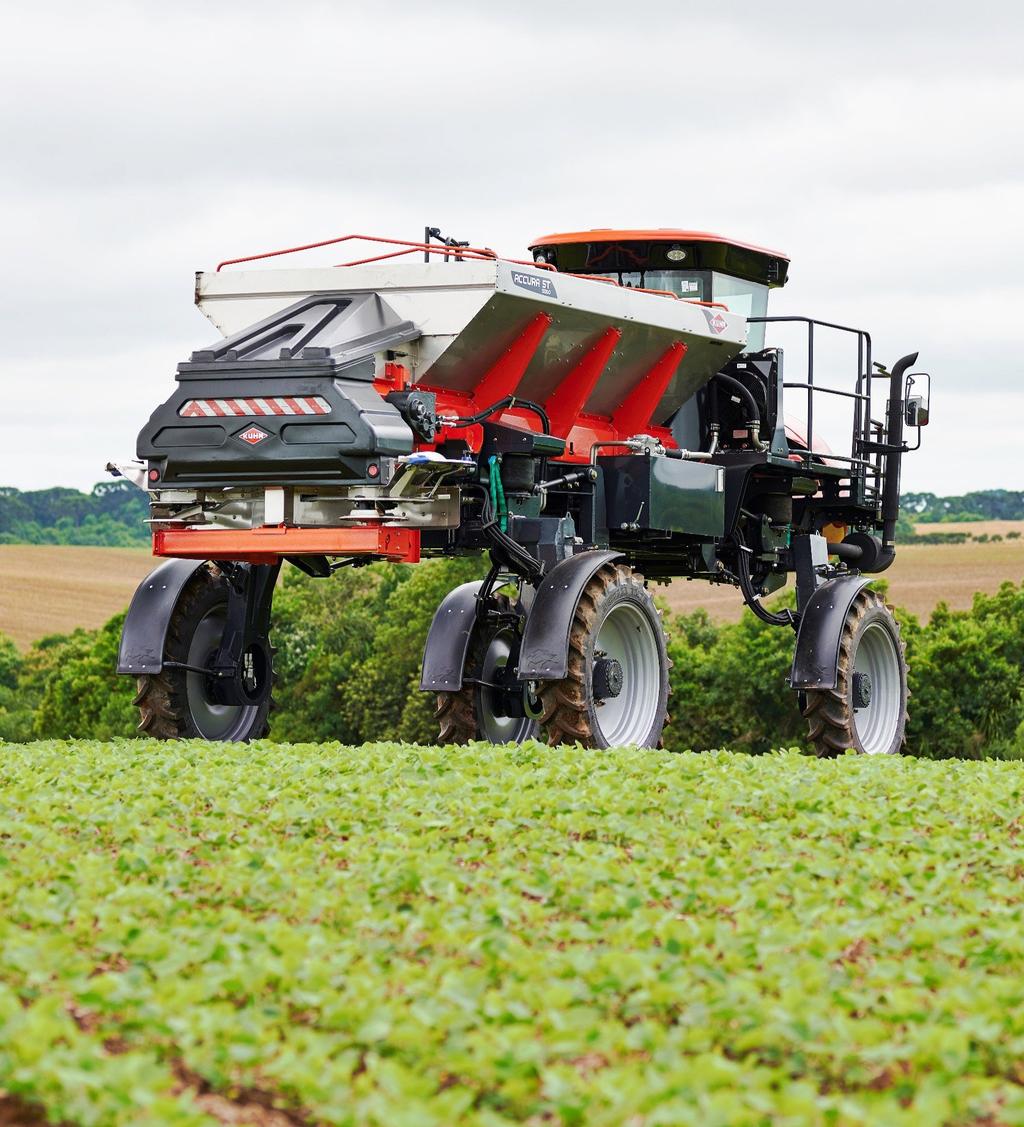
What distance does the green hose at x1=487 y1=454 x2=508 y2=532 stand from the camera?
13938mm

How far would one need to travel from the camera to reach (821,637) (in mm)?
16078

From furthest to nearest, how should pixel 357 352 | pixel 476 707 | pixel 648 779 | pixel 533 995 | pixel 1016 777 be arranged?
pixel 476 707 → pixel 357 352 → pixel 1016 777 → pixel 648 779 → pixel 533 995

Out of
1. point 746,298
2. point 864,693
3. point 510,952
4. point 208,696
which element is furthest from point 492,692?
point 510,952

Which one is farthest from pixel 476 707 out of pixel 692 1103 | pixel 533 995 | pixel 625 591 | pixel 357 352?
pixel 692 1103

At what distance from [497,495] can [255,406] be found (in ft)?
6.45

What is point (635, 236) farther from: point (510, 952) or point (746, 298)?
point (510, 952)

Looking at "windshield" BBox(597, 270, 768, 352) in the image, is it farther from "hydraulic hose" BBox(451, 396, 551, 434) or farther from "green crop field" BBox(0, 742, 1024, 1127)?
"green crop field" BBox(0, 742, 1024, 1127)

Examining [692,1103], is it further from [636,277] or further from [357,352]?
[636,277]

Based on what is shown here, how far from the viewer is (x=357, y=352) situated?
1328 centimetres

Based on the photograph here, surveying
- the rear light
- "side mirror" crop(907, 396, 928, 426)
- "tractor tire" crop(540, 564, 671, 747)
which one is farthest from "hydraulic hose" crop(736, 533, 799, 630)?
the rear light

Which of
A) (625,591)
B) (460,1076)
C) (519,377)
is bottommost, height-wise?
(460,1076)

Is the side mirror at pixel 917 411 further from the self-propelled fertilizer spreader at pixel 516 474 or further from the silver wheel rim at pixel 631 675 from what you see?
the silver wheel rim at pixel 631 675

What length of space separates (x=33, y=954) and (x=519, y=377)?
333 inches

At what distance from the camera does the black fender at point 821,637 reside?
16.0m
